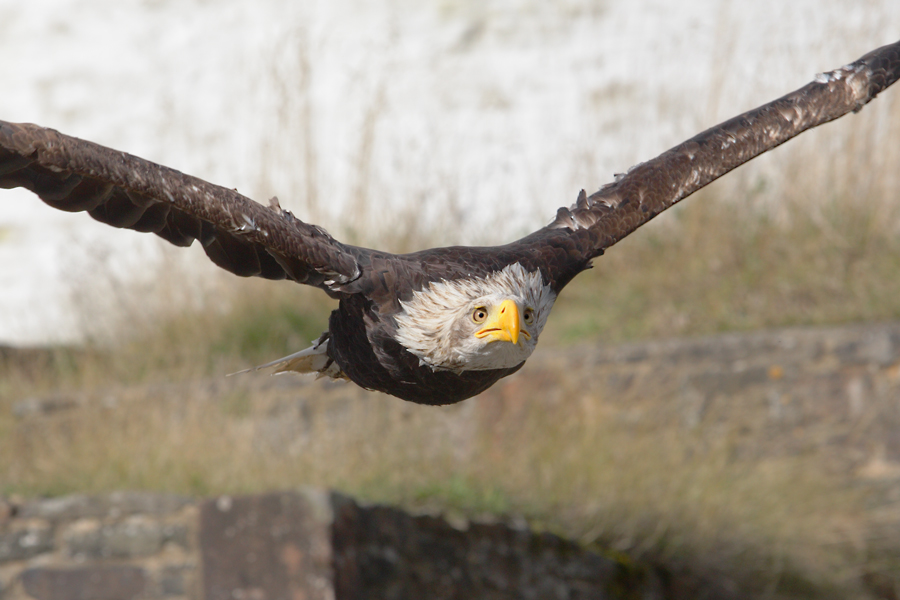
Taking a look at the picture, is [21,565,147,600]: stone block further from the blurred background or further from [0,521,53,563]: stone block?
the blurred background

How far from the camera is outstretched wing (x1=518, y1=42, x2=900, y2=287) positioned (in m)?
3.50

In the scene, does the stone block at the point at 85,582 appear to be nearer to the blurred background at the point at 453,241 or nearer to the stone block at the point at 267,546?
the stone block at the point at 267,546

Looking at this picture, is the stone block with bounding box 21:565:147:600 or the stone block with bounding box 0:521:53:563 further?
the stone block with bounding box 0:521:53:563

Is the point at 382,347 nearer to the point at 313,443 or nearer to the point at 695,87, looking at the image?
the point at 313,443

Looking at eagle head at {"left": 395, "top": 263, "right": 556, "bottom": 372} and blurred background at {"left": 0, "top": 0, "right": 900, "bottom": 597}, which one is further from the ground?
blurred background at {"left": 0, "top": 0, "right": 900, "bottom": 597}

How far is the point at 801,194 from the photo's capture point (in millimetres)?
7254

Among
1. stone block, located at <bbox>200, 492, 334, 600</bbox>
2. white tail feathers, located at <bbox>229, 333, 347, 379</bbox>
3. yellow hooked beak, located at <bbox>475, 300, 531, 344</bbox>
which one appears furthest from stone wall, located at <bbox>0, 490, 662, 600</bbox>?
yellow hooked beak, located at <bbox>475, 300, 531, 344</bbox>

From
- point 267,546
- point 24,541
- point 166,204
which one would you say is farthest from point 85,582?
point 166,204

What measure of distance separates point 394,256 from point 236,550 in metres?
2.33

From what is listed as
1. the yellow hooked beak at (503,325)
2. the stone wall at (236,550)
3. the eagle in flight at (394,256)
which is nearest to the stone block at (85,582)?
the stone wall at (236,550)

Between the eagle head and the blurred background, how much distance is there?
2746mm

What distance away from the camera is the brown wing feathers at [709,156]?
3.54 meters

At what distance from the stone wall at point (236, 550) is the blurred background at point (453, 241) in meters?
0.33

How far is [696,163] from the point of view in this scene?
11.9ft
